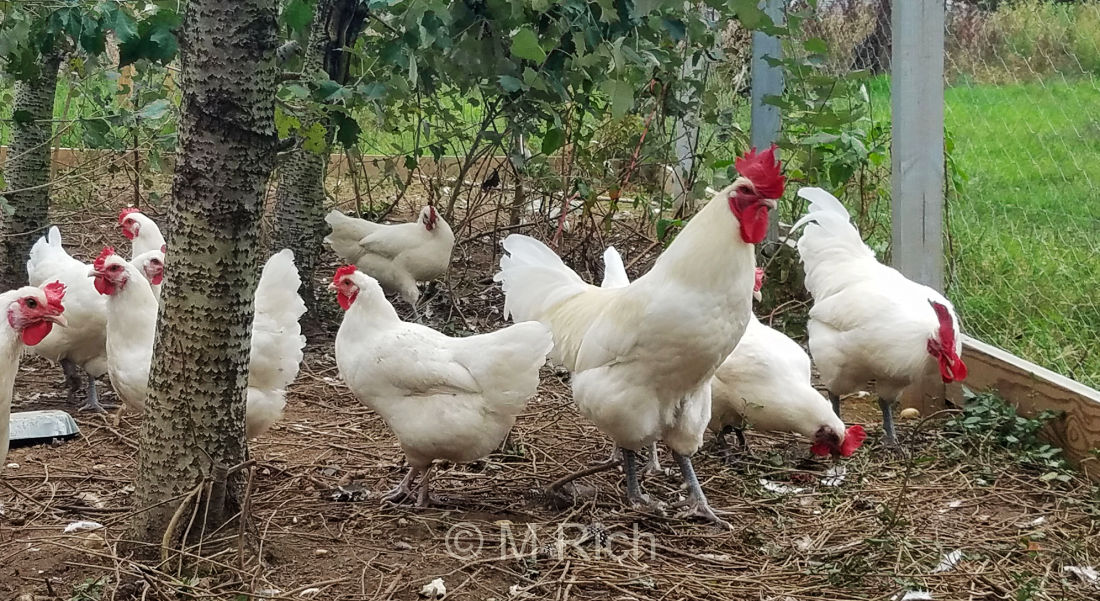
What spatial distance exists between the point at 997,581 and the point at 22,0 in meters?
4.05

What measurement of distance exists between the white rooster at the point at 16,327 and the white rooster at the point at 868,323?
3313mm

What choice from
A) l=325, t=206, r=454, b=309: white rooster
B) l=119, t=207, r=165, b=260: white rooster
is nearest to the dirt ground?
l=119, t=207, r=165, b=260: white rooster

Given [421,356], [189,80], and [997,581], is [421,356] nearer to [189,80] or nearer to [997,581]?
[189,80]

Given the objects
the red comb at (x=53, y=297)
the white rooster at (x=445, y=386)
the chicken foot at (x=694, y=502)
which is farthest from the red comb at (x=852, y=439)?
the red comb at (x=53, y=297)

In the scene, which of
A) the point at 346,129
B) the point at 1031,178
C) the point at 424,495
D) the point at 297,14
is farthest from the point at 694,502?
the point at 1031,178

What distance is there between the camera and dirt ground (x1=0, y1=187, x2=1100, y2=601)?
3.07 meters

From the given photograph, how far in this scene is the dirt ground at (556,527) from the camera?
3070 millimetres

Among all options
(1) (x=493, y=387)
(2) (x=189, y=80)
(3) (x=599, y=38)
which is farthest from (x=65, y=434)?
(3) (x=599, y=38)

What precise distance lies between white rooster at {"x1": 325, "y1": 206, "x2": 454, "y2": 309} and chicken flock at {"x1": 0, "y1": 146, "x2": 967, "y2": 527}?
216 centimetres

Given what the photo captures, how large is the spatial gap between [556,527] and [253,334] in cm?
150

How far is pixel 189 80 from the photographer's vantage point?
8.74 ft

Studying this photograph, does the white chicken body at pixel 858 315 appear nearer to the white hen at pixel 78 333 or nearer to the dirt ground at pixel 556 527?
the dirt ground at pixel 556 527

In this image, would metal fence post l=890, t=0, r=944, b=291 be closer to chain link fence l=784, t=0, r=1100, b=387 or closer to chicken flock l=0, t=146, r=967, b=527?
chain link fence l=784, t=0, r=1100, b=387

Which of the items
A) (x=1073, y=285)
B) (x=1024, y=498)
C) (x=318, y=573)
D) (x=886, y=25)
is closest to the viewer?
(x=318, y=573)
